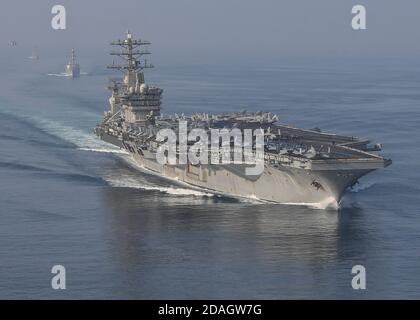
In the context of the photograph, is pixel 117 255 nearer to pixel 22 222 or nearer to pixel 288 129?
pixel 22 222

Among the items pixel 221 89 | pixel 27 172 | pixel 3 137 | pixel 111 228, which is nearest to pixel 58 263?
pixel 111 228

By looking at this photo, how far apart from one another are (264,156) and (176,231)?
7.18 meters

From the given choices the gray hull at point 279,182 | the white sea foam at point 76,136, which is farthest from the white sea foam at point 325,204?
the white sea foam at point 76,136

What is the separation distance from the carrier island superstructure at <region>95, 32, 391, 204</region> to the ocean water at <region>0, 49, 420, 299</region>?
1008mm

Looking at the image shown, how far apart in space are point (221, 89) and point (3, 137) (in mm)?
50177

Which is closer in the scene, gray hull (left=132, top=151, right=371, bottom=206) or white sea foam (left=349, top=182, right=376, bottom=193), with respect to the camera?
gray hull (left=132, top=151, right=371, bottom=206)

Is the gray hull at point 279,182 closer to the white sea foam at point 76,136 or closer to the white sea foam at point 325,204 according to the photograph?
the white sea foam at point 325,204

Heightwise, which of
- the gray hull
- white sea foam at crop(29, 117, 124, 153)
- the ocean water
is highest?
white sea foam at crop(29, 117, 124, 153)

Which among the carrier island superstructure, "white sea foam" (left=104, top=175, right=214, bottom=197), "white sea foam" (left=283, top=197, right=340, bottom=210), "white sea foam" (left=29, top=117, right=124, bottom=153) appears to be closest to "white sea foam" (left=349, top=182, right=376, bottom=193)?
the carrier island superstructure

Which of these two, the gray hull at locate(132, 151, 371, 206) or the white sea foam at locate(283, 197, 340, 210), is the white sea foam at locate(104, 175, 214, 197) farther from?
the white sea foam at locate(283, 197, 340, 210)

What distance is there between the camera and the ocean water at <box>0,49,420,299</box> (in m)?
32.6

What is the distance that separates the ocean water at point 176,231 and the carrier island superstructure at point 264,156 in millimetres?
1008

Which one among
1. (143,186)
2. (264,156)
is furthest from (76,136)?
(264,156)

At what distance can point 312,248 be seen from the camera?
37.1 metres
